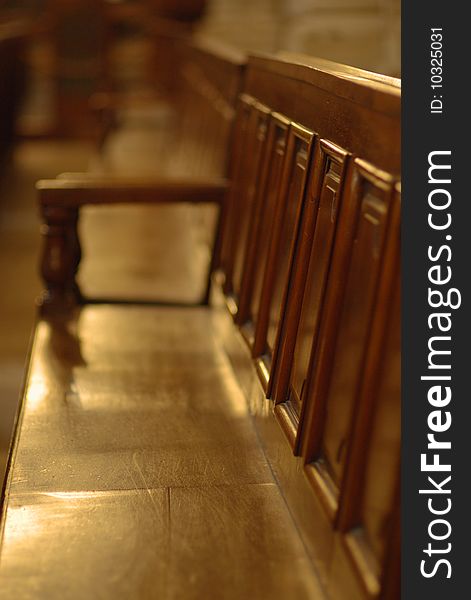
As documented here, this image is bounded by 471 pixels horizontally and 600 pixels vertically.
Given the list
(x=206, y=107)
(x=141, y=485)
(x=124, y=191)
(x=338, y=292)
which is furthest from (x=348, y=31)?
(x=338, y=292)

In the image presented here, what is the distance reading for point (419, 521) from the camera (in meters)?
1.06

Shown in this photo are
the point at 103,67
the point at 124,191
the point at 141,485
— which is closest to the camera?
the point at 141,485

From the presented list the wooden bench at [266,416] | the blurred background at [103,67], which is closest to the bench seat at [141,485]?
the wooden bench at [266,416]

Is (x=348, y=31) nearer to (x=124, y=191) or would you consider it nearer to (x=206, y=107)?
(x=206, y=107)

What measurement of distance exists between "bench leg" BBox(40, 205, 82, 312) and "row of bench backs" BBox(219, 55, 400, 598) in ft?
2.60

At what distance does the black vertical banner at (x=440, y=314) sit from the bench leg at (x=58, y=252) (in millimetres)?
1722

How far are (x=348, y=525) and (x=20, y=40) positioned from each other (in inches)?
238

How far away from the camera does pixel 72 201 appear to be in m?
2.68

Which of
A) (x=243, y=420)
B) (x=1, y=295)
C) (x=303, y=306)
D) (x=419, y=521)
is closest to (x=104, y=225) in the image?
(x=1, y=295)

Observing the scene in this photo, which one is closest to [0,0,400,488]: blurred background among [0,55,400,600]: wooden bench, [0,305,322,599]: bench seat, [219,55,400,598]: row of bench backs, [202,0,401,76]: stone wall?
[202,0,401,76]: stone wall

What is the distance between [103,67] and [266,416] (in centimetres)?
599

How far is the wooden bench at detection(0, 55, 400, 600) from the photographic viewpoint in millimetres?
1186

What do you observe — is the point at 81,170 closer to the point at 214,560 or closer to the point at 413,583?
the point at 214,560

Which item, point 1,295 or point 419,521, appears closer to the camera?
point 419,521
